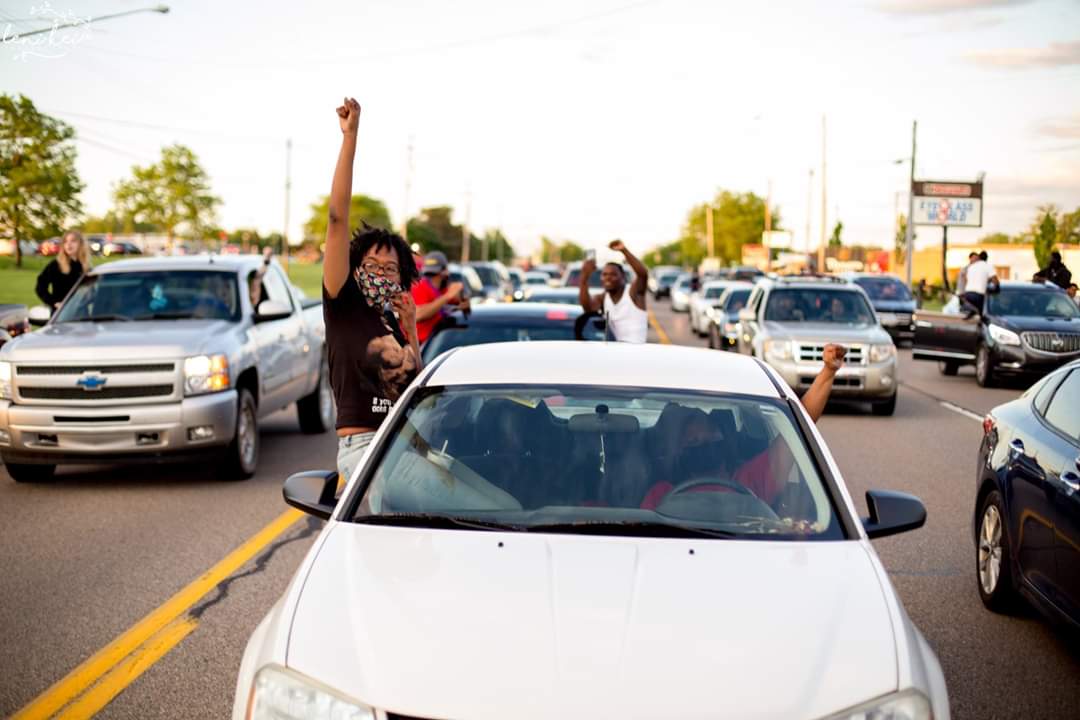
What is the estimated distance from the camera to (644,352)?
16.9 ft

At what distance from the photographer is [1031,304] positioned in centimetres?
2042

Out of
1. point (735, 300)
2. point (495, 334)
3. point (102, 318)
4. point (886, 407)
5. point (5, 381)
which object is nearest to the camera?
point (495, 334)

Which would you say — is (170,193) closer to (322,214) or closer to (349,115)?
(322,214)

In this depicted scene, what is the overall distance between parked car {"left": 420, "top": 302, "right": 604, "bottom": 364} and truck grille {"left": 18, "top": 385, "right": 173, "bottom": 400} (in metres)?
2.47

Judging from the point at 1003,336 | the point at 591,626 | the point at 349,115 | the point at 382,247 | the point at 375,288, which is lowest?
the point at 1003,336

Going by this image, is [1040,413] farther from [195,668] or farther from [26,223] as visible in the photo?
[26,223]

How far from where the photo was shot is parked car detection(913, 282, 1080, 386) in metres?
19.1

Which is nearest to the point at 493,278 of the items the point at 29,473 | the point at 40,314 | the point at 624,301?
the point at 624,301

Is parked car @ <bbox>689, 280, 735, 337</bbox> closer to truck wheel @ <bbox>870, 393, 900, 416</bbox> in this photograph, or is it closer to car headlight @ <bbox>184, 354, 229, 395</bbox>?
truck wheel @ <bbox>870, 393, 900, 416</bbox>

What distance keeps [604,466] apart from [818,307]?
46.0 ft

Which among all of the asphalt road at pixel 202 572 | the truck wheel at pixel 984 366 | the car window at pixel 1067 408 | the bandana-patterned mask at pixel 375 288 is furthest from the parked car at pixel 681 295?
the bandana-patterned mask at pixel 375 288

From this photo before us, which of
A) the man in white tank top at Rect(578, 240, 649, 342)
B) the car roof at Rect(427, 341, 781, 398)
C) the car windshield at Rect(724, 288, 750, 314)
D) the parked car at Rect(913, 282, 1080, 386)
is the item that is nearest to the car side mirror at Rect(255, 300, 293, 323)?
the man in white tank top at Rect(578, 240, 649, 342)

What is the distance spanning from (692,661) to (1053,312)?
62.1 feet

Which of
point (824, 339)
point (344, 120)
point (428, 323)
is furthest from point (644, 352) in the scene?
point (824, 339)
